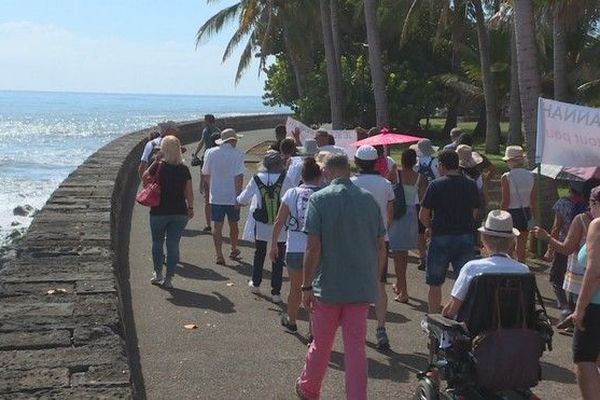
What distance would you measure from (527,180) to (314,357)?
518 centimetres

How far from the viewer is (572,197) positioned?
7859 mm

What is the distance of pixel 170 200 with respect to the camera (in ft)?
31.3

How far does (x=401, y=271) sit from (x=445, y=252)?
1724 millimetres

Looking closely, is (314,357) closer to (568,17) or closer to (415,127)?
(568,17)

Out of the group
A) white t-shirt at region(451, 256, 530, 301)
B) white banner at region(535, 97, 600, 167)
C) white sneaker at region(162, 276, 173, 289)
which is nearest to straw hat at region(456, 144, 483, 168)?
white banner at region(535, 97, 600, 167)

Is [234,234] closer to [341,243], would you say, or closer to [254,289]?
[254,289]

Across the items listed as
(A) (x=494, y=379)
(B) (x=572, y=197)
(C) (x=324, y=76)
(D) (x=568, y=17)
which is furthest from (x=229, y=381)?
(C) (x=324, y=76)

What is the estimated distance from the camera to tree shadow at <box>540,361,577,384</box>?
673 centimetres

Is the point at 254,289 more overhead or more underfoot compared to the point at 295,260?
more underfoot

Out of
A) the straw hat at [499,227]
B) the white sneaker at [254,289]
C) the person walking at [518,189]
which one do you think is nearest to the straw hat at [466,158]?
the person walking at [518,189]

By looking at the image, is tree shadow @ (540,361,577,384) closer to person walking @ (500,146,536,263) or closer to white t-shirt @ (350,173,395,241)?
white t-shirt @ (350,173,395,241)

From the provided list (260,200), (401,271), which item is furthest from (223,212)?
(401,271)

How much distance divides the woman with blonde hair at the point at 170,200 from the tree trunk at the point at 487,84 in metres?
21.7

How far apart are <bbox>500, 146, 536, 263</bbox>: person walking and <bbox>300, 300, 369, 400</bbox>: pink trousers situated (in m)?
4.83
